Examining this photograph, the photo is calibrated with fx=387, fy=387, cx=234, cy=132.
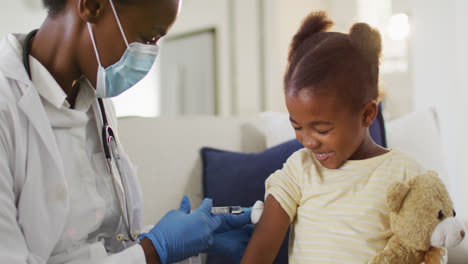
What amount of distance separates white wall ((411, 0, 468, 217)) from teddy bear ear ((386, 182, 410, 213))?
1.11m

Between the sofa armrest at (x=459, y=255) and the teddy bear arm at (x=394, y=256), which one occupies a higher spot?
the teddy bear arm at (x=394, y=256)

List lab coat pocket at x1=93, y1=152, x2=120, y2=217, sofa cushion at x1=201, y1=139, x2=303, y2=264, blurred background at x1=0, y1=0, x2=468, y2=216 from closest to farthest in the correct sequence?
lab coat pocket at x1=93, y1=152, x2=120, y2=217 → sofa cushion at x1=201, y1=139, x2=303, y2=264 → blurred background at x1=0, y1=0, x2=468, y2=216

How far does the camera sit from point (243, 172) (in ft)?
5.03

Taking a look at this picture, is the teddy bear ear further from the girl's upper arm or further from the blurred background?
the blurred background

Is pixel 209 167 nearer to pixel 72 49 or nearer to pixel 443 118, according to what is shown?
pixel 72 49

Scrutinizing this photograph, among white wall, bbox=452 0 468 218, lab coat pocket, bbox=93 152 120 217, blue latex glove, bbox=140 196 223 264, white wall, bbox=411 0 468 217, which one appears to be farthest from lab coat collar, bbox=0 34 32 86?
white wall, bbox=452 0 468 218

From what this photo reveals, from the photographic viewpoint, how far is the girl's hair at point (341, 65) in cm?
89

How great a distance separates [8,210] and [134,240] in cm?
39

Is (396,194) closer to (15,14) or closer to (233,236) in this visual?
(233,236)

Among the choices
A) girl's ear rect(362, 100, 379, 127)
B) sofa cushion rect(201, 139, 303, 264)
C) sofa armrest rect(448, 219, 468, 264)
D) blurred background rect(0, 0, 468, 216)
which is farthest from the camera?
blurred background rect(0, 0, 468, 216)

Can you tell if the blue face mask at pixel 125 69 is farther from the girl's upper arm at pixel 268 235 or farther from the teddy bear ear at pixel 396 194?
the teddy bear ear at pixel 396 194

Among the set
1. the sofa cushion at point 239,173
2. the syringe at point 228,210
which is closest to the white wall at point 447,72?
the sofa cushion at point 239,173

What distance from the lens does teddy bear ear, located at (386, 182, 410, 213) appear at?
2.59 ft

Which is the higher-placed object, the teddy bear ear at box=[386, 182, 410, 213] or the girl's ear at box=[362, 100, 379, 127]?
the girl's ear at box=[362, 100, 379, 127]
